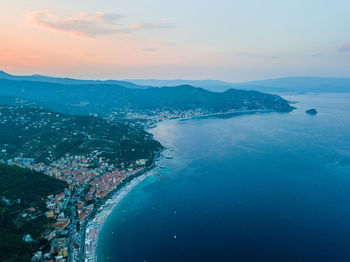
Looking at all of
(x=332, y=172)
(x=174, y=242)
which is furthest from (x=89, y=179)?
(x=332, y=172)

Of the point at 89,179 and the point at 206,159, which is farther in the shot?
the point at 206,159

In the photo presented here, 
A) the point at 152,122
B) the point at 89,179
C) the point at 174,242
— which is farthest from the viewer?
the point at 152,122

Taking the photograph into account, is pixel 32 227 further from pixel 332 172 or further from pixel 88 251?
pixel 332 172

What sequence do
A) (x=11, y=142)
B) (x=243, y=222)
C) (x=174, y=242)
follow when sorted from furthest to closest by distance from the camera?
(x=11, y=142)
(x=243, y=222)
(x=174, y=242)

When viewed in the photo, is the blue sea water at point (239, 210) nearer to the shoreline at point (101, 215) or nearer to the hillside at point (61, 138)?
the shoreline at point (101, 215)

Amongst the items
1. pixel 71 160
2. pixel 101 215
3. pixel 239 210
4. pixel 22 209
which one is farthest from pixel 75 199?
pixel 239 210

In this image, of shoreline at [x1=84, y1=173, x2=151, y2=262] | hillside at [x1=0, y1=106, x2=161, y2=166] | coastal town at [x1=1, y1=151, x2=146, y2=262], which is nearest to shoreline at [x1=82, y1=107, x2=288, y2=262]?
shoreline at [x1=84, y1=173, x2=151, y2=262]

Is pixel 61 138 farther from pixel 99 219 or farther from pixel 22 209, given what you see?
pixel 99 219
